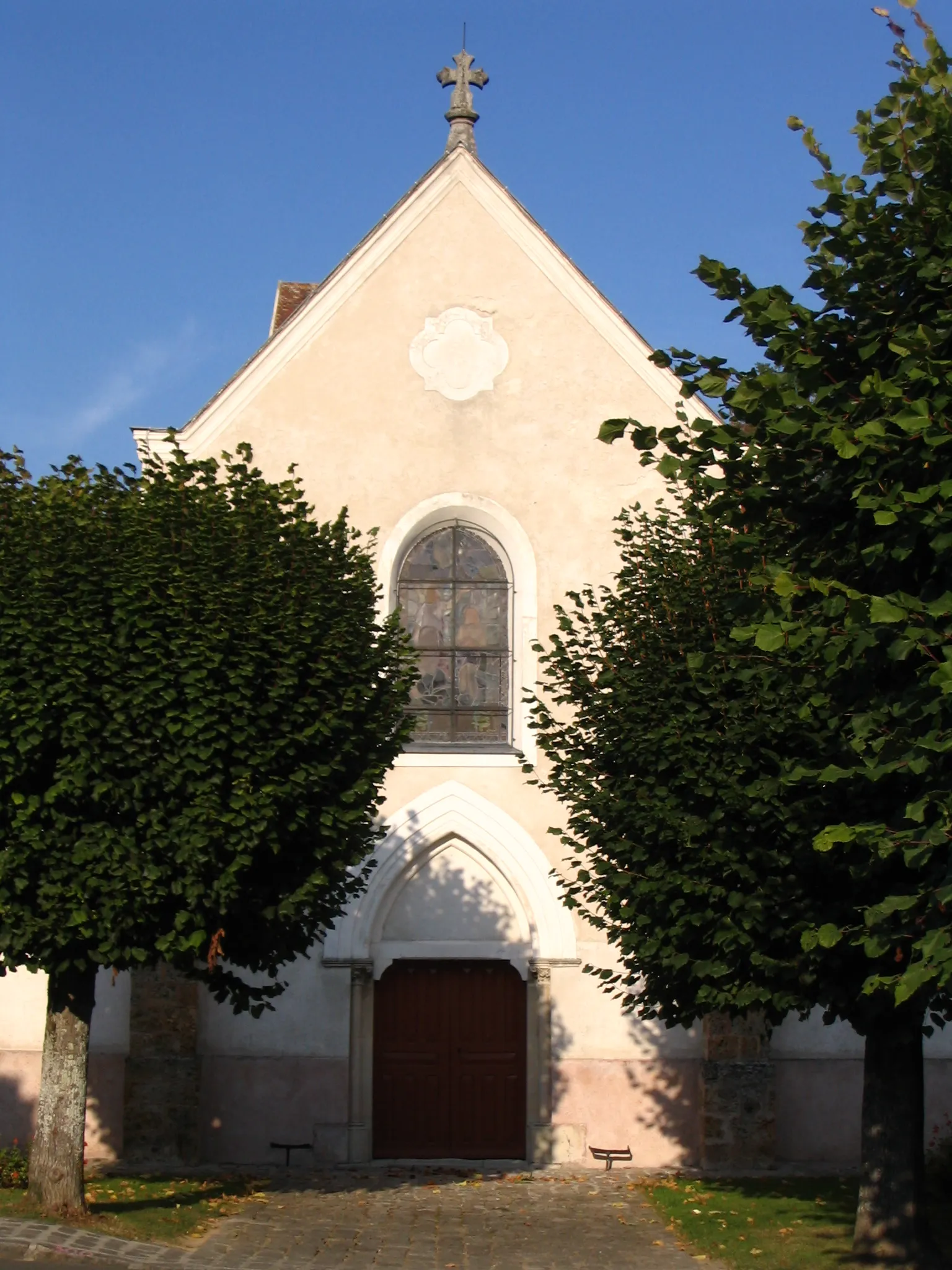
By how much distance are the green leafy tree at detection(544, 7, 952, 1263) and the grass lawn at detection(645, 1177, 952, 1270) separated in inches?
130

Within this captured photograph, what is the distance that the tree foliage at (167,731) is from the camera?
12.3 meters

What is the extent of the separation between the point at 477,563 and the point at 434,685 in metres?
1.61

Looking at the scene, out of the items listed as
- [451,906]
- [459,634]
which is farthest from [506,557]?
[451,906]

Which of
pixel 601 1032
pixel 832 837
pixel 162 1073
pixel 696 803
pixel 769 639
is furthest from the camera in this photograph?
pixel 601 1032

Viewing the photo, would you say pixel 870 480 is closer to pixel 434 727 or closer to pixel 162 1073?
pixel 434 727

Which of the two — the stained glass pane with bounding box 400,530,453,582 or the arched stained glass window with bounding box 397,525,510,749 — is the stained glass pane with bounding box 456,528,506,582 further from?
the stained glass pane with bounding box 400,530,453,582

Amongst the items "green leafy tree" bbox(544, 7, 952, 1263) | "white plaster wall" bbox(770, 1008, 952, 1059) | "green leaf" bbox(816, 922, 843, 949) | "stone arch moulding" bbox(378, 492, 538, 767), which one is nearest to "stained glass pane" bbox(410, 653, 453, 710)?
"stone arch moulding" bbox(378, 492, 538, 767)

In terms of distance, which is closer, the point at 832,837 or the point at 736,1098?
the point at 832,837

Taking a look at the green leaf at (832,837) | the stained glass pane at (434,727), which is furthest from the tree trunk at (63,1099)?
the green leaf at (832,837)

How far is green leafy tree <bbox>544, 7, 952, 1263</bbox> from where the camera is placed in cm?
810

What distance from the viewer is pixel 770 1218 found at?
47.1 feet

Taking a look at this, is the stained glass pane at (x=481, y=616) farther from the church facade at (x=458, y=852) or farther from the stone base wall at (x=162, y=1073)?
the stone base wall at (x=162, y=1073)

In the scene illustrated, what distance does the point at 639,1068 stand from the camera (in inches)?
707

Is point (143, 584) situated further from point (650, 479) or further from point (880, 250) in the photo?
point (650, 479)
